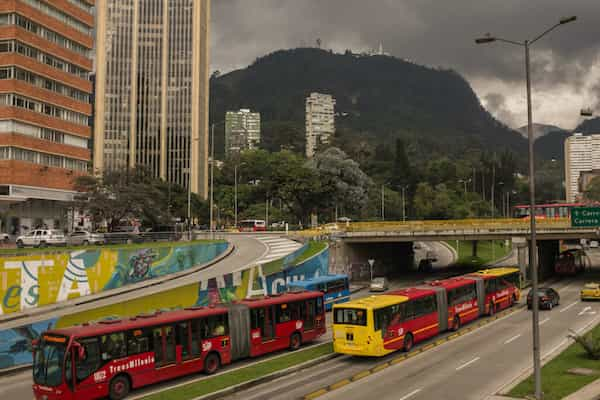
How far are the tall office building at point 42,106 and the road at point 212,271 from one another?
2117 centimetres

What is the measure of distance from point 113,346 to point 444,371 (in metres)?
13.3

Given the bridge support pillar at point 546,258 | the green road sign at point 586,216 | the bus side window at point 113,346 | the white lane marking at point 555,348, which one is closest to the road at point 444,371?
the white lane marking at point 555,348

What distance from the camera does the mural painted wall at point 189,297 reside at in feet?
89.4

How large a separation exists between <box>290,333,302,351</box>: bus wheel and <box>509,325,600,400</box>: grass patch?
490 inches

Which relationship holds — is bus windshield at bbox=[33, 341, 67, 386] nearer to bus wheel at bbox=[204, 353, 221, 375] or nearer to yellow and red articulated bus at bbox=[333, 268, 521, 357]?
bus wheel at bbox=[204, 353, 221, 375]

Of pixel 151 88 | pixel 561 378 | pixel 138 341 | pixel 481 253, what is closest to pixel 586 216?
pixel 561 378

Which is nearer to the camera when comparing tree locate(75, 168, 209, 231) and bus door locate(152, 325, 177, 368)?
bus door locate(152, 325, 177, 368)

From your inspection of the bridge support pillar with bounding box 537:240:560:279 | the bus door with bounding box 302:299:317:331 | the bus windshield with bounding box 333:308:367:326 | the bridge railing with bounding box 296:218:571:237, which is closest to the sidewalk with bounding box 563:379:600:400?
the bus windshield with bounding box 333:308:367:326

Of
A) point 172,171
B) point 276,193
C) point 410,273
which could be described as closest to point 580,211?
point 410,273

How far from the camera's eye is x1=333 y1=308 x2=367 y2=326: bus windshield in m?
26.0

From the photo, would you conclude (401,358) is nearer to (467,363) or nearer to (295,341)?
(467,363)

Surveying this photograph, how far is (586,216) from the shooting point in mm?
49938

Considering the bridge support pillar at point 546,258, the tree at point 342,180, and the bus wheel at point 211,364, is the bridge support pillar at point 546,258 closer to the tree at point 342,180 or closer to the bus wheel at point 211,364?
the tree at point 342,180

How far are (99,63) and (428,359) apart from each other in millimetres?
140120
